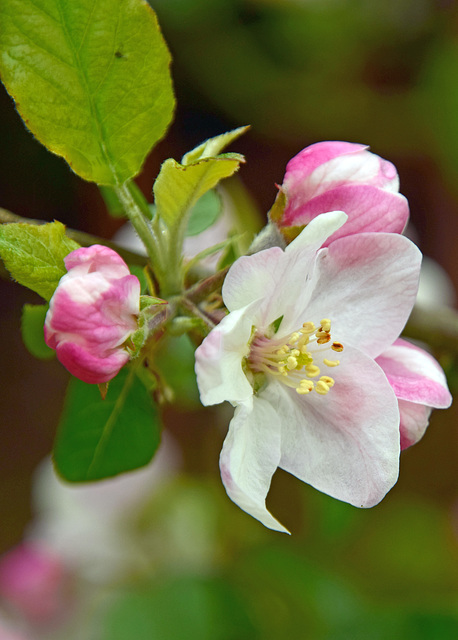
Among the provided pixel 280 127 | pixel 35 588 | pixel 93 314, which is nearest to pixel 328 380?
pixel 93 314

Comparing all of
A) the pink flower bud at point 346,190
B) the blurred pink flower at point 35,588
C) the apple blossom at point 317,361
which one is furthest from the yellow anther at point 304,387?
the blurred pink flower at point 35,588

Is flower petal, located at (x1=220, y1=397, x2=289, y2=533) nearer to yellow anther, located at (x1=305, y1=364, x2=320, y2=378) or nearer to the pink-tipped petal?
yellow anther, located at (x1=305, y1=364, x2=320, y2=378)

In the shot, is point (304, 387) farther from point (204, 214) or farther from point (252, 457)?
point (204, 214)

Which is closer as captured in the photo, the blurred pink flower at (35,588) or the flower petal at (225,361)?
the flower petal at (225,361)

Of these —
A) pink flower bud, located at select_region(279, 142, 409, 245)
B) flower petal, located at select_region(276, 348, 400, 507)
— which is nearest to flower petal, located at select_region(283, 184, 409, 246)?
pink flower bud, located at select_region(279, 142, 409, 245)

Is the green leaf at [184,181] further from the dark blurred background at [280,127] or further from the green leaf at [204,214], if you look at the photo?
the dark blurred background at [280,127]
